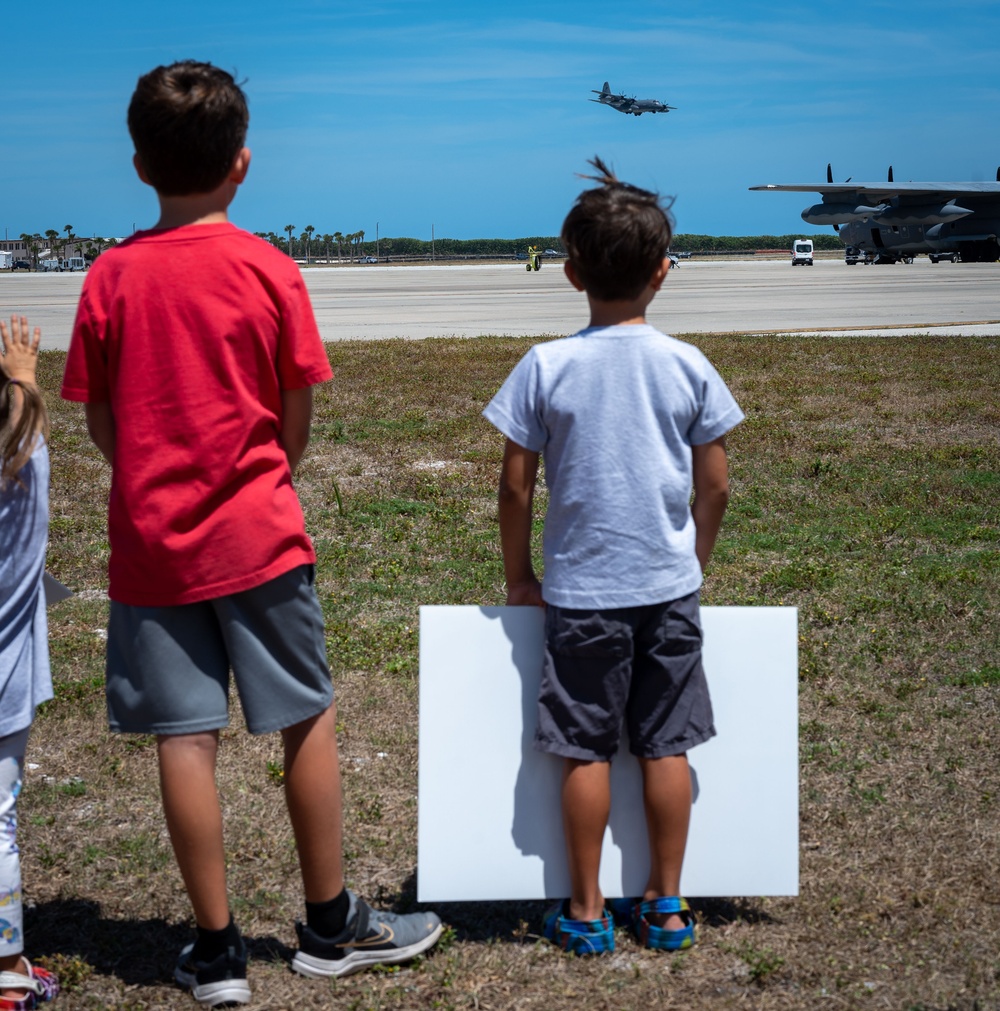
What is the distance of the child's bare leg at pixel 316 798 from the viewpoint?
249 cm

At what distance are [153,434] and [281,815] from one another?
1.69 metres

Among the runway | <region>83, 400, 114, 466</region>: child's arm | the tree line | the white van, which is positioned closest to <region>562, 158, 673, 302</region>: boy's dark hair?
<region>83, 400, 114, 466</region>: child's arm

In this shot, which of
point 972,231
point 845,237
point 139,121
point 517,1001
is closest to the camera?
point 139,121

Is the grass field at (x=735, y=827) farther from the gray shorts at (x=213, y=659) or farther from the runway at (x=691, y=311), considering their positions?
the runway at (x=691, y=311)

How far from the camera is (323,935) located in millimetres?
2664

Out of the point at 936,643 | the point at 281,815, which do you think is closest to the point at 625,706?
the point at 281,815

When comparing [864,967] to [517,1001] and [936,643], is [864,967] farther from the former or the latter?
[936,643]

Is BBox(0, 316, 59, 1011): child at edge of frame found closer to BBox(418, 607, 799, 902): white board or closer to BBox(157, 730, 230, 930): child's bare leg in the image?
BBox(157, 730, 230, 930): child's bare leg

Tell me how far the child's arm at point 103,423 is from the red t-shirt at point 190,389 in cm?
4

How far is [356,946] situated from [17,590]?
110 centimetres

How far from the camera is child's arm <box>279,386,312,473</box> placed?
7.91 ft

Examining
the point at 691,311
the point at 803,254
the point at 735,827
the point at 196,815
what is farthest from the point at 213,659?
the point at 803,254

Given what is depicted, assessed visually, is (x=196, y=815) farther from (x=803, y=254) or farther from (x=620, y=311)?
(x=803, y=254)

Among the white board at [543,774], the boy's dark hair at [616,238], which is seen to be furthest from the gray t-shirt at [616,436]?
the white board at [543,774]
